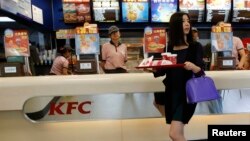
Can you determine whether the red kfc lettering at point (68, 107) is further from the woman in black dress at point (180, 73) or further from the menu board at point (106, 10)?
the menu board at point (106, 10)

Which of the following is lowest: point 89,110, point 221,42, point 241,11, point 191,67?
point 89,110

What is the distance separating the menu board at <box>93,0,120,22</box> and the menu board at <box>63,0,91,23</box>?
0.14 meters

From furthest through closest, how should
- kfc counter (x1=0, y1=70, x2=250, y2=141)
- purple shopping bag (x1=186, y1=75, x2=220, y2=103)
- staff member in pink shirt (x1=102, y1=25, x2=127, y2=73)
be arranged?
staff member in pink shirt (x1=102, y1=25, x2=127, y2=73) → kfc counter (x1=0, y1=70, x2=250, y2=141) → purple shopping bag (x1=186, y1=75, x2=220, y2=103)

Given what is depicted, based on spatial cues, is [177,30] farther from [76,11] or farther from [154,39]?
[76,11]

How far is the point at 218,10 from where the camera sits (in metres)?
5.52

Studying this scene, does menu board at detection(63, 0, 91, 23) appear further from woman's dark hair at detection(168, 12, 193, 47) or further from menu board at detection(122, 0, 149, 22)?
woman's dark hair at detection(168, 12, 193, 47)

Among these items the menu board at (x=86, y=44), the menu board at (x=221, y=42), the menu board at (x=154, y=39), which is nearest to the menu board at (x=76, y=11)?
the menu board at (x=86, y=44)

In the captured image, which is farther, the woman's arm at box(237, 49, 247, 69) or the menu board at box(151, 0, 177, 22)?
the menu board at box(151, 0, 177, 22)

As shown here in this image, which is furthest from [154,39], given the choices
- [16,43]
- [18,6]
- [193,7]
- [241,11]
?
[241,11]

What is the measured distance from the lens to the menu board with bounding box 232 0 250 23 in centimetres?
547

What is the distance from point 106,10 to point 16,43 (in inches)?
113

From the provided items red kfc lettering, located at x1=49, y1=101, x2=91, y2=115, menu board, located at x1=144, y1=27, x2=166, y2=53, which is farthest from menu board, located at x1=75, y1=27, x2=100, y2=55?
red kfc lettering, located at x1=49, y1=101, x2=91, y2=115

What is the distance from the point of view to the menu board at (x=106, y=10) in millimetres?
5410

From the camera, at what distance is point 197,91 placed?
1.90 meters
